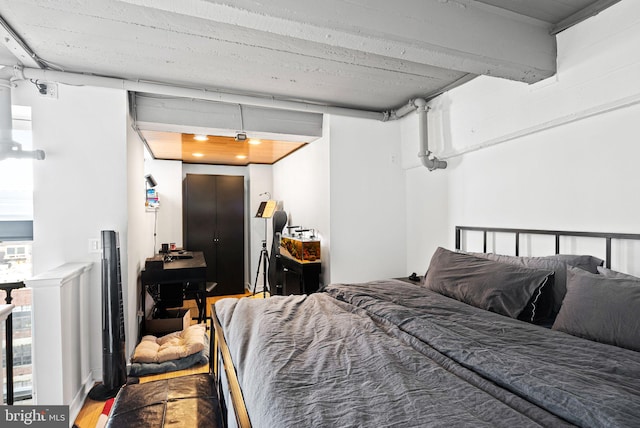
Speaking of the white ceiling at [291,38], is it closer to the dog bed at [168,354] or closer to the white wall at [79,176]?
the white wall at [79,176]

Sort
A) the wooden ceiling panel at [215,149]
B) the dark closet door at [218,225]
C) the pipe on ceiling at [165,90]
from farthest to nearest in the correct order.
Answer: the dark closet door at [218,225]
the wooden ceiling panel at [215,149]
the pipe on ceiling at [165,90]

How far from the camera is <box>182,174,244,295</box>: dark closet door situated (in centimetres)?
527

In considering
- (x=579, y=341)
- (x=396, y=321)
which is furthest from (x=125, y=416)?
(x=579, y=341)

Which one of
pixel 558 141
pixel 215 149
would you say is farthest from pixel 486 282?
pixel 215 149

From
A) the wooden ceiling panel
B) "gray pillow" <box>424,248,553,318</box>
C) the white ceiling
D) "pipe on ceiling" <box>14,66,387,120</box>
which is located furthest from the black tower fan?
"gray pillow" <box>424,248,553,318</box>

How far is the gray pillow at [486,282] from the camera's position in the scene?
73.0 inches

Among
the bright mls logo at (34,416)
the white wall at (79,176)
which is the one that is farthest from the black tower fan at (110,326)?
the bright mls logo at (34,416)

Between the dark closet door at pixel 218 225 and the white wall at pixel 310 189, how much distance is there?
2.75ft

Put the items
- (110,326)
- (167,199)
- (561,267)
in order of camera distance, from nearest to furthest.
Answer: (561,267) → (110,326) → (167,199)

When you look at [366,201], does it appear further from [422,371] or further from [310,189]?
[422,371]

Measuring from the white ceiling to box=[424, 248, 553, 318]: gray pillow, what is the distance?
1.23 m

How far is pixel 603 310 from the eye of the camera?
146cm

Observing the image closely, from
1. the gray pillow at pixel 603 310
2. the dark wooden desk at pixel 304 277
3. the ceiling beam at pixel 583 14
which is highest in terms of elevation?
the ceiling beam at pixel 583 14

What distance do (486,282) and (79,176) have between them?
2.98 meters
